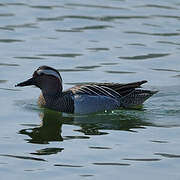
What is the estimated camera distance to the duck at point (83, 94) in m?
16.4

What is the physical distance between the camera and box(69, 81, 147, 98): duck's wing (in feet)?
53.9

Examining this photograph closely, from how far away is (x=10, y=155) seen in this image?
1284 cm

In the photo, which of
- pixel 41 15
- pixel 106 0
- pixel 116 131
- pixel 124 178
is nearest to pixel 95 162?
pixel 124 178

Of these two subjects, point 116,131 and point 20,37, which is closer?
point 116,131

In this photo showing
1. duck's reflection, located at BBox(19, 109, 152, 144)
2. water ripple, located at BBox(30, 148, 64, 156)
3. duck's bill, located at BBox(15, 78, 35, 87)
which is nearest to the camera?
water ripple, located at BBox(30, 148, 64, 156)

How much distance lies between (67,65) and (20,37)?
258 centimetres

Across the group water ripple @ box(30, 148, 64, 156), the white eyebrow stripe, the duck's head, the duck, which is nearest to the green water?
water ripple @ box(30, 148, 64, 156)

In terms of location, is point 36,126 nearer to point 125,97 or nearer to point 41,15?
point 125,97

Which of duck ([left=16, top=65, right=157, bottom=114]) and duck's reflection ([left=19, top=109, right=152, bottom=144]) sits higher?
duck ([left=16, top=65, right=157, bottom=114])

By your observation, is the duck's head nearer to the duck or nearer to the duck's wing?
the duck

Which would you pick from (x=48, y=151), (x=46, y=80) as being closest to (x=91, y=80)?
(x=46, y=80)

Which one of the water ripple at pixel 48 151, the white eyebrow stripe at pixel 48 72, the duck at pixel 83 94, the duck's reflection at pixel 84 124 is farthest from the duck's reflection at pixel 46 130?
the white eyebrow stripe at pixel 48 72

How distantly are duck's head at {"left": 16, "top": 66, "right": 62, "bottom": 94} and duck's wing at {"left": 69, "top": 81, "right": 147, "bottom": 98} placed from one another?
1.21 ft

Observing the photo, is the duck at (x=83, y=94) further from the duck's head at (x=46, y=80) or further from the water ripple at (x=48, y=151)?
the water ripple at (x=48, y=151)
